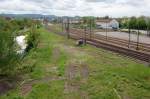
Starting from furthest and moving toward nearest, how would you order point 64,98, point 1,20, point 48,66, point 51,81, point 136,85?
point 48,66 → point 1,20 → point 51,81 → point 136,85 → point 64,98

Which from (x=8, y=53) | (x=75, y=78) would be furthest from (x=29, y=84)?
(x=75, y=78)

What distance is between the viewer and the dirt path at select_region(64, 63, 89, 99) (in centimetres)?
1049

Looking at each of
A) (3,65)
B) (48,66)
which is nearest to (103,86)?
(3,65)

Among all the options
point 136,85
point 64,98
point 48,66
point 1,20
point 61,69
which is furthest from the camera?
point 48,66

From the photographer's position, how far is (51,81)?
12438mm

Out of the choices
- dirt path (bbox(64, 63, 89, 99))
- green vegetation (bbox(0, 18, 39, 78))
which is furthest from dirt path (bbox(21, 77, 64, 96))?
green vegetation (bbox(0, 18, 39, 78))

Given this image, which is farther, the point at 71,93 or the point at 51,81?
the point at 51,81

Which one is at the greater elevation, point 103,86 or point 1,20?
point 1,20

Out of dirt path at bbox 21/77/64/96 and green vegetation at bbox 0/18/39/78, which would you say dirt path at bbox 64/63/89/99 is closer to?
dirt path at bbox 21/77/64/96

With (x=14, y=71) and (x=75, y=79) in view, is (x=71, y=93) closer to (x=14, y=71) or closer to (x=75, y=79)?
(x=75, y=79)

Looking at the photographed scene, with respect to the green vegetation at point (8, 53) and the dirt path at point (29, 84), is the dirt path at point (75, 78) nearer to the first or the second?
the dirt path at point (29, 84)

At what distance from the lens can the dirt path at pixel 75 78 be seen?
10492mm

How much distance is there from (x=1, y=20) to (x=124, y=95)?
7.89 meters

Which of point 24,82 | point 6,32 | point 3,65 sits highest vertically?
point 6,32
